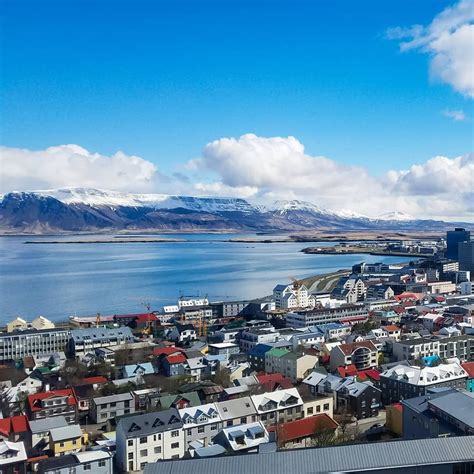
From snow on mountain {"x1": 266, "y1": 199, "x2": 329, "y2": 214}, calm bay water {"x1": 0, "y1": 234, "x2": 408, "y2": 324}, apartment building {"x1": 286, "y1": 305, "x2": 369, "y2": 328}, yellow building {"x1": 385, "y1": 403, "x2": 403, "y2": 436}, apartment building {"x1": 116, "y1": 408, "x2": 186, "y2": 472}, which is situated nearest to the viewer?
apartment building {"x1": 116, "y1": 408, "x2": 186, "y2": 472}

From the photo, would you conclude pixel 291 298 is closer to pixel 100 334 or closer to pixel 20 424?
pixel 100 334

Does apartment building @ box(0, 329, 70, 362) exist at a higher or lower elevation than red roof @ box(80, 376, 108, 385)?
lower

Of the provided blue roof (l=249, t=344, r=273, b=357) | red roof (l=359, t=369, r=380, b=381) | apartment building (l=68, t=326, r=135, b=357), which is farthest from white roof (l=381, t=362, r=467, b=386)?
apartment building (l=68, t=326, r=135, b=357)

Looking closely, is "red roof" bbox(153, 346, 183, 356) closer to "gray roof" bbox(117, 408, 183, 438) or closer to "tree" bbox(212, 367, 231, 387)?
"tree" bbox(212, 367, 231, 387)

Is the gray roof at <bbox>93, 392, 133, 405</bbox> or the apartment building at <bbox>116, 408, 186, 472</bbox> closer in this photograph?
the apartment building at <bbox>116, 408, 186, 472</bbox>

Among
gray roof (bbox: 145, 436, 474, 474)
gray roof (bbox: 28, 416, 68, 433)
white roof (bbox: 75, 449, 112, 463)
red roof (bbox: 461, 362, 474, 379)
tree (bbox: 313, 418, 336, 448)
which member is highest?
gray roof (bbox: 145, 436, 474, 474)

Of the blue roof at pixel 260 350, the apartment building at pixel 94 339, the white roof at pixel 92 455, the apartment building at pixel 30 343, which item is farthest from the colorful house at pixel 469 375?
the apartment building at pixel 30 343

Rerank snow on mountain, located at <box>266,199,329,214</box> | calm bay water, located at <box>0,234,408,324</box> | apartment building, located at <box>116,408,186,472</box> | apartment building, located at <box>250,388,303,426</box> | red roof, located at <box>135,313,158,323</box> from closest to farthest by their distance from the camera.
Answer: apartment building, located at <box>116,408,186,472</box>
apartment building, located at <box>250,388,303,426</box>
red roof, located at <box>135,313,158,323</box>
calm bay water, located at <box>0,234,408,324</box>
snow on mountain, located at <box>266,199,329,214</box>

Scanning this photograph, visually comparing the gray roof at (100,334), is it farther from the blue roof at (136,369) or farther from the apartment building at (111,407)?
the apartment building at (111,407)

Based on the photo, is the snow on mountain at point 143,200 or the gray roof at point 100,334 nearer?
the gray roof at point 100,334
